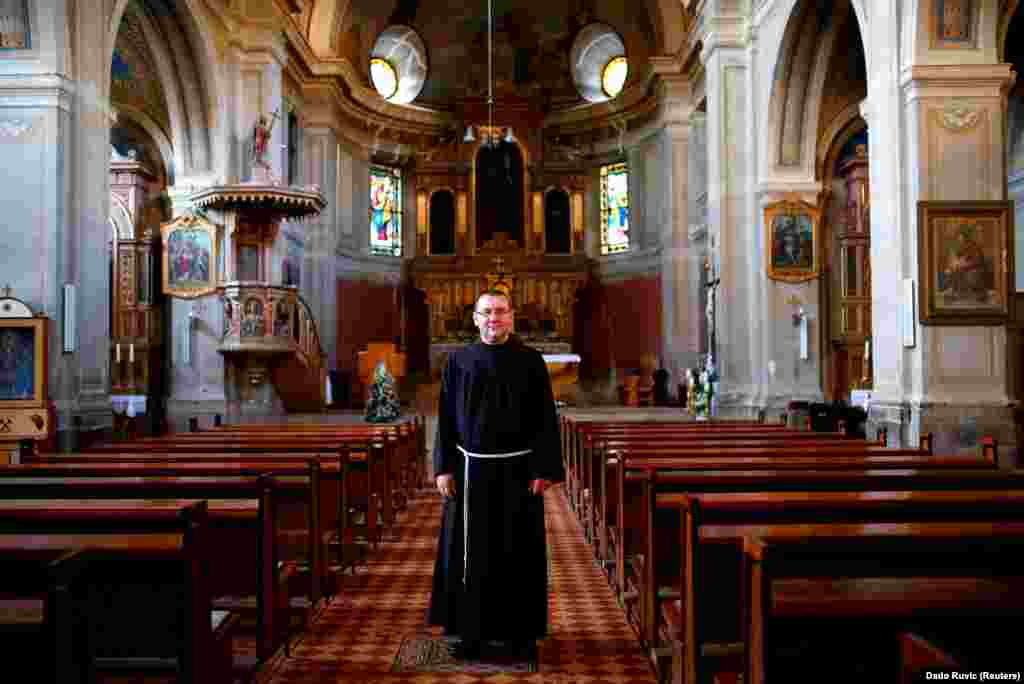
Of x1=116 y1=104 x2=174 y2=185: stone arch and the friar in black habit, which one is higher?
x1=116 y1=104 x2=174 y2=185: stone arch

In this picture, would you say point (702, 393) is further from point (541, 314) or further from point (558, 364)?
point (541, 314)

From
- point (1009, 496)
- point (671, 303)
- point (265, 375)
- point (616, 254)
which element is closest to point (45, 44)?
point (265, 375)

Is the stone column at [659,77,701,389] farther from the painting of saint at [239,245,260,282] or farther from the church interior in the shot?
the painting of saint at [239,245,260,282]

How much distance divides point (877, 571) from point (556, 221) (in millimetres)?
22988

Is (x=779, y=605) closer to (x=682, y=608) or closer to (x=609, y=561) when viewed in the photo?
(x=682, y=608)

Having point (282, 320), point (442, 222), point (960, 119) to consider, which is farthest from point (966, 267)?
point (442, 222)

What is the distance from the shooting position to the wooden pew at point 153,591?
9.20ft

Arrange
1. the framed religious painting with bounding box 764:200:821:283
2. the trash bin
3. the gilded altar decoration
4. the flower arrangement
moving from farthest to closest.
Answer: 1. the framed religious painting with bounding box 764:200:821:283
2. the flower arrangement
3. the trash bin
4. the gilded altar decoration

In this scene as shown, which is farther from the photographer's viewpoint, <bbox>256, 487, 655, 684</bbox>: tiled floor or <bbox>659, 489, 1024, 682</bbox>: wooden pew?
<bbox>256, 487, 655, 684</bbox>: tiled floor

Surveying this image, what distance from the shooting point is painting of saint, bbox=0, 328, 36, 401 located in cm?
912

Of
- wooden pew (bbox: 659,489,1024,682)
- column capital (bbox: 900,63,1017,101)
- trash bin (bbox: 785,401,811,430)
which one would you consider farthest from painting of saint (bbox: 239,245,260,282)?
wooden pew (bbox: 659,489,1024,682)

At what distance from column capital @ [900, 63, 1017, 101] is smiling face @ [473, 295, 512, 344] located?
6507mm

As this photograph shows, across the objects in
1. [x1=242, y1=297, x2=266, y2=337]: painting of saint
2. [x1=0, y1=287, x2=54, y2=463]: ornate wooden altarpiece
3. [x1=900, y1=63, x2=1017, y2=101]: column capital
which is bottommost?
[x1=0, y1=287, x2=54, y2=463]: ornate wooden altarpiece

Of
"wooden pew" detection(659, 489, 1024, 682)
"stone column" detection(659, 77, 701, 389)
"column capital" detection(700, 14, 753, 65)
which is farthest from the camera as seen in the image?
"stone column" detection(659, 77, 701, 389)
